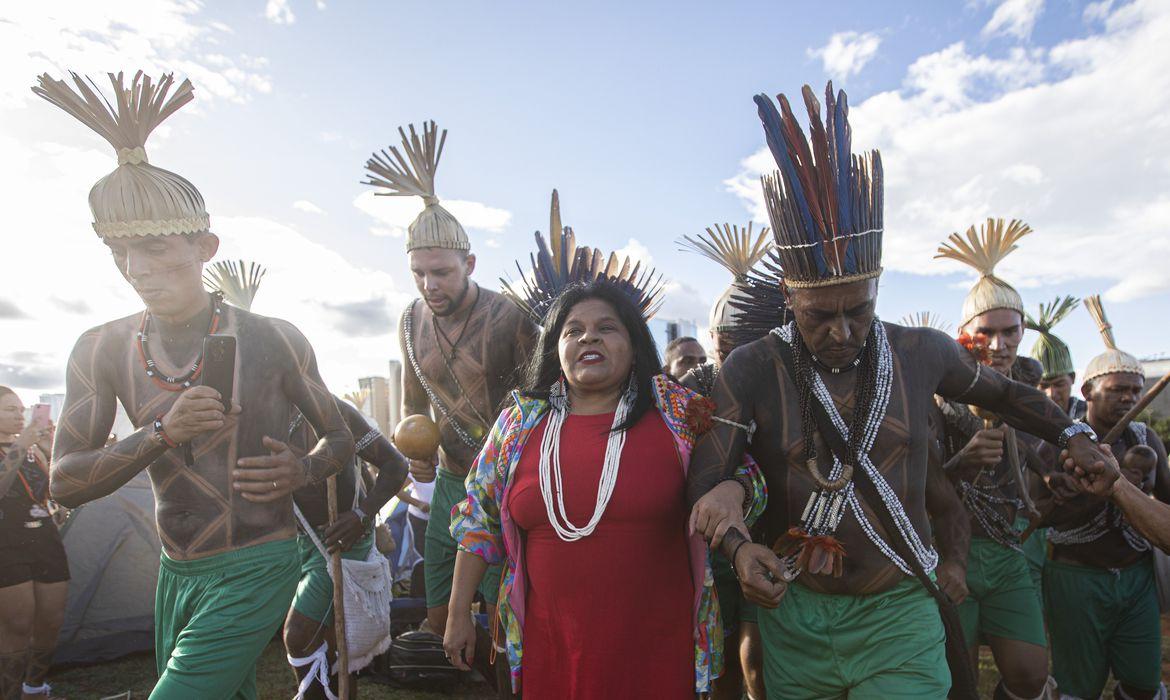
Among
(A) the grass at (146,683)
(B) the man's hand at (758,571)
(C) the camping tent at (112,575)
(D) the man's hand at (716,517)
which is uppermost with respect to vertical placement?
(D) the man's hand at (716,517)

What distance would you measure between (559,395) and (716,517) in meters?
0.86

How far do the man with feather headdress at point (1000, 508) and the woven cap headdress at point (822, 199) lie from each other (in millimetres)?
1521

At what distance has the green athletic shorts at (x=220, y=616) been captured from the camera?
8.49 ft

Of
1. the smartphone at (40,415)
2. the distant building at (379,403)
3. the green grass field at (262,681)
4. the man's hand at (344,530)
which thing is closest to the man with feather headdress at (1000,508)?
the green grass field at (262,681)

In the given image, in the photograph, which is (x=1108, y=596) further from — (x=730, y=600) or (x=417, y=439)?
(x=417, y=439)

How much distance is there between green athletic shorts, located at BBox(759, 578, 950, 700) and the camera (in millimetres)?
2418

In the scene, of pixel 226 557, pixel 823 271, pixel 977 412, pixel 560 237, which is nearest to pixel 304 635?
pixel 226 557

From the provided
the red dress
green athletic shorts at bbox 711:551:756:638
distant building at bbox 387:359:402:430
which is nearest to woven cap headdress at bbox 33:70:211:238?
the red dress

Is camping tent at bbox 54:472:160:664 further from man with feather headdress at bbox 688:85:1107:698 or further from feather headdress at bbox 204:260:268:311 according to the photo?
man with feather headdress at bbox 688:85:1107:698

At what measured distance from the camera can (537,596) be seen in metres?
2.56

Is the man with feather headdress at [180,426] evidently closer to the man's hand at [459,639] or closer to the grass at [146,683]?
the man's hand at [459,639]

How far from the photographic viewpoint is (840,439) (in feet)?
8.18

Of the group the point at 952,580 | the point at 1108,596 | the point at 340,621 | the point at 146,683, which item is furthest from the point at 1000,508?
the point at 146,683

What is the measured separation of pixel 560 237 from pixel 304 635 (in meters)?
2.82
